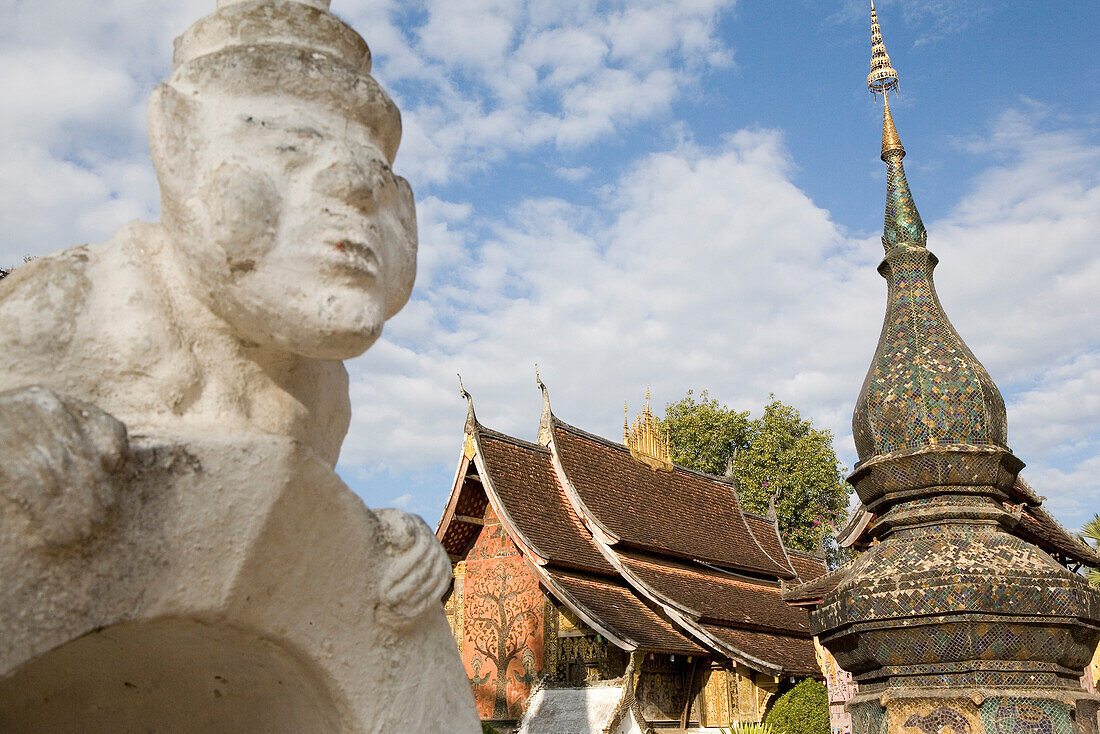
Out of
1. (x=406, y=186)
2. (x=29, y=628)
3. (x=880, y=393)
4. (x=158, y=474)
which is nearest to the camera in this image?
(x=29, y=628)

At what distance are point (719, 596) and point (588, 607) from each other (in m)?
3.58

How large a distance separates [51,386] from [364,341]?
19.7 inches

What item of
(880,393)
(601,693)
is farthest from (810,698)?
(880,393)

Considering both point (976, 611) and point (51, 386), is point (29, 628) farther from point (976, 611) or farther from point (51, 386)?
point (976, 611)

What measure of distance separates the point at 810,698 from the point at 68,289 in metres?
12.9

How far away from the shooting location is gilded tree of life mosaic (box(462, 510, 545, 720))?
12266 millimetres

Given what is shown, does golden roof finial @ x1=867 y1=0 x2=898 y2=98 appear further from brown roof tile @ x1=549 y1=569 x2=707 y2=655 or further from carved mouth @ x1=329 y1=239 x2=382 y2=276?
Result: brown roof tile @ x1=549 y1=569 x2=707 y2=655

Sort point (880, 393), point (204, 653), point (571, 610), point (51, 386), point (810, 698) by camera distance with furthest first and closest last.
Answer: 1. point (810, 698)
2. point (571, 610)
3. point (880, 393)
4. point (204, 653)
5. point (51, 386)

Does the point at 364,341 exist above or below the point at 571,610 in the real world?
below

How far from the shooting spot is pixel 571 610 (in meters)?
11.6

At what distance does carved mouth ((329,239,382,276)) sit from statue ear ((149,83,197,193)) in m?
0.29

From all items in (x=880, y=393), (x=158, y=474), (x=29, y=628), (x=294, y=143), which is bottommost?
(x=29, y=628)

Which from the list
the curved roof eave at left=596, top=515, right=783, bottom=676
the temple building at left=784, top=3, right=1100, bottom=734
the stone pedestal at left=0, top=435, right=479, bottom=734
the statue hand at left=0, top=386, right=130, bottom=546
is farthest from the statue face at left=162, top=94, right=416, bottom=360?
the curved roof eave at left=596, top=515, right=783, bottom=676

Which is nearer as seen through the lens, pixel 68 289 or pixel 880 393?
pixel 68 289
